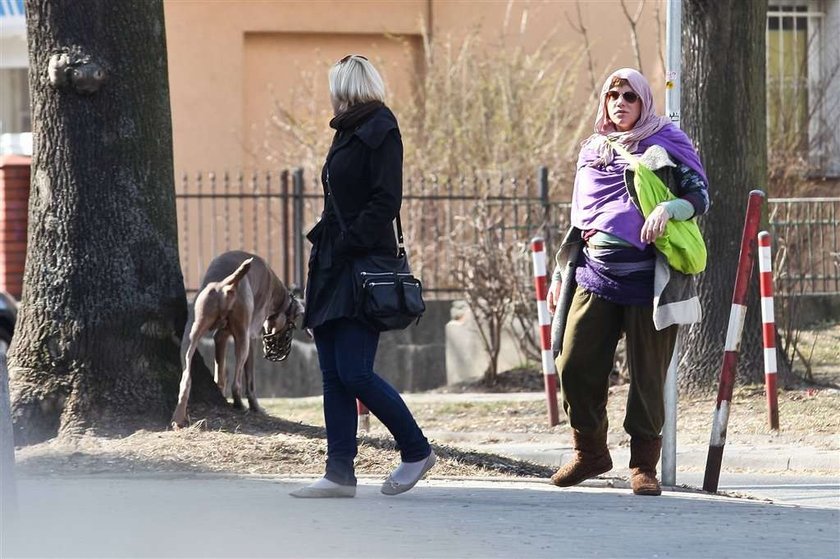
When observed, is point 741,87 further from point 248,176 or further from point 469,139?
point 248,176

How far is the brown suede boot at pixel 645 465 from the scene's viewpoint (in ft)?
22.9

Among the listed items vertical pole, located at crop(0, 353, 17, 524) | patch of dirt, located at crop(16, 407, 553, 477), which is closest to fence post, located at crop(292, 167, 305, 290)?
patch of dirt, located at crop(16, 407, 553, 477)

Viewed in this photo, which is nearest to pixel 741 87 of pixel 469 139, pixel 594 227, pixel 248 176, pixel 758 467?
pixel 758 467

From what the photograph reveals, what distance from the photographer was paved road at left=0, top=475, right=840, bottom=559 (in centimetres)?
561

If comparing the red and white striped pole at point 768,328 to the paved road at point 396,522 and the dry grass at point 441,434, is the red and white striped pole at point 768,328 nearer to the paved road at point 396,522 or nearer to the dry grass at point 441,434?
the dry grass at point 441,434

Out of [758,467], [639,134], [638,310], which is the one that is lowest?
[758,467]

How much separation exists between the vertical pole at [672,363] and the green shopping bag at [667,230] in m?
0.76

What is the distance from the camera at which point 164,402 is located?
8328 mm

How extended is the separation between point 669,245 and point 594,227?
1.17 feet

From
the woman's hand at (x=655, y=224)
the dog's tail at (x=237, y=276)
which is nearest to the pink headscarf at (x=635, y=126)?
the woman's hand at (x=655, y=224)

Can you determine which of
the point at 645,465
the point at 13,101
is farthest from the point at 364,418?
the point at 13,101

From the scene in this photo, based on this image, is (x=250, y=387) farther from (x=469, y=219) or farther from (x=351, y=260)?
(x=469, y=219)

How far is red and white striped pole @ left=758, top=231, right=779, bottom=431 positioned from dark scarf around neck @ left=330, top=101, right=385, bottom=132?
4.16m

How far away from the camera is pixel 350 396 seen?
674 centimetres
